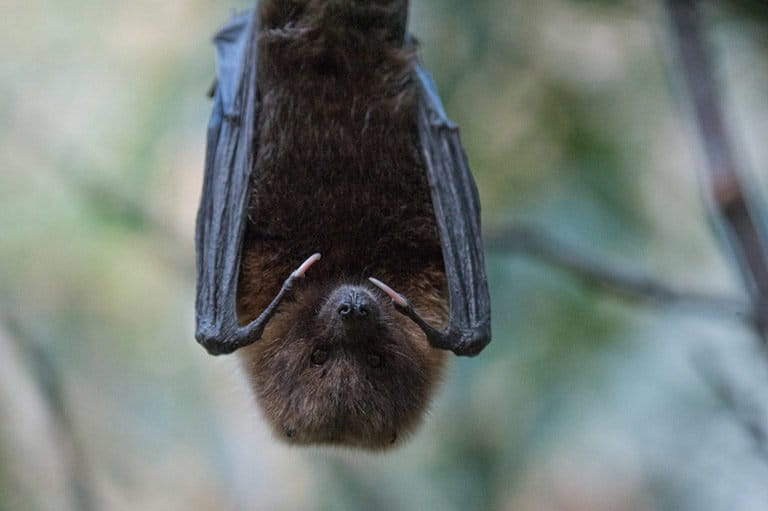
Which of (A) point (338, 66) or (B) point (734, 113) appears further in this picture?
(B) point (734, 113)

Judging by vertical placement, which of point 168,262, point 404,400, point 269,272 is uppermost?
point 269,272

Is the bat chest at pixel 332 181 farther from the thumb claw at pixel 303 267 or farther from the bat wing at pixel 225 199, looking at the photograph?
the thumb claw at pixel 303 267

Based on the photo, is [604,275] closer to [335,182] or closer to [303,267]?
[335,182]

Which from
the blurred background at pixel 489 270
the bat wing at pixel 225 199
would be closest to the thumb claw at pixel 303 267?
the bat wing at pixel 225 199

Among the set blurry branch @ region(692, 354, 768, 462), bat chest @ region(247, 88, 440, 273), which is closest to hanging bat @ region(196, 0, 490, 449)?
bat chest @ region(247, 88, 440, 273)

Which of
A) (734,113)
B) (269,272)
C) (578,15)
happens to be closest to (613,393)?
(734,113)

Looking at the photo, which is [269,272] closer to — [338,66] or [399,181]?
[399,181]

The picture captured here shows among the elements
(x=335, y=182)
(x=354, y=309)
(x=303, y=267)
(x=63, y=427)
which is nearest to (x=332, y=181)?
(x=335, y=182)
